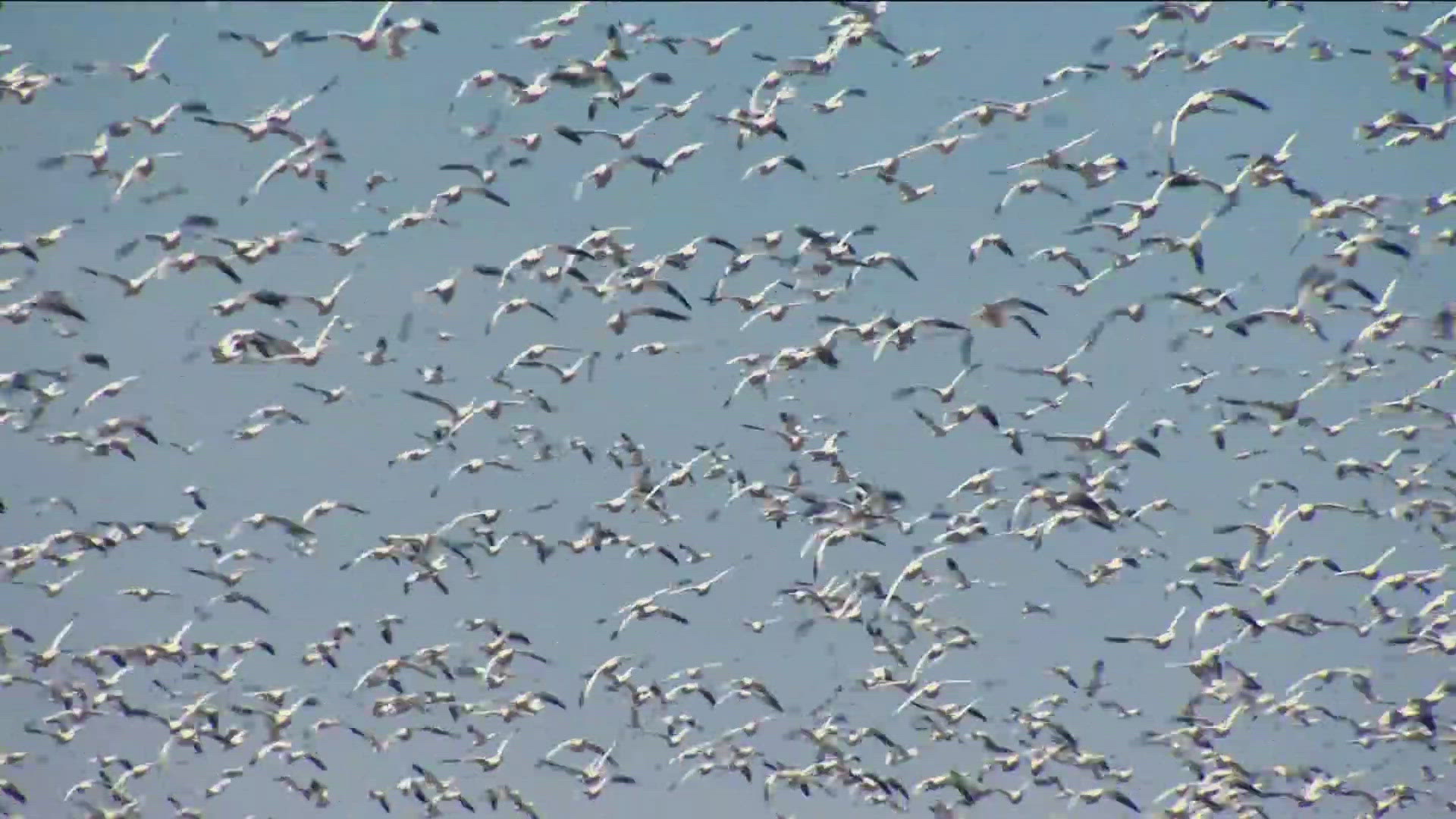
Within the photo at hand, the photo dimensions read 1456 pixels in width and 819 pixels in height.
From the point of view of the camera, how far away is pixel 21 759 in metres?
53.6

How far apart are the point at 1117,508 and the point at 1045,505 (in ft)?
6.05

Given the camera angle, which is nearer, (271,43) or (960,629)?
(271,43)

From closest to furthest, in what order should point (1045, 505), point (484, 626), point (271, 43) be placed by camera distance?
point (271, 43)
point (1045, 505)
point (484, 626)

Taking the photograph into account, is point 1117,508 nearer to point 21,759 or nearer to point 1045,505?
point 1045,505

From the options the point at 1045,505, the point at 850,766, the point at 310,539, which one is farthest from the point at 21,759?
the point at 1045,505

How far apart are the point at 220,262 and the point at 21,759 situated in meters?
16.2

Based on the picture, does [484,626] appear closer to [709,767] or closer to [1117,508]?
[709,767]

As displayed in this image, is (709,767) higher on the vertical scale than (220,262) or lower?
lower

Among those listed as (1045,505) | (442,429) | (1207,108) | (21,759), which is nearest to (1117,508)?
(1045,505)

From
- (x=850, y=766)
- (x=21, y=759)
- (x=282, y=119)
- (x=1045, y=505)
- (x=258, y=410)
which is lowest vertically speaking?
(x=850, y=766)

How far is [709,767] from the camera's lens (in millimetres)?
52156

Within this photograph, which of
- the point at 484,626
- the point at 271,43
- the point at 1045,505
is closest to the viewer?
the point at 271,43

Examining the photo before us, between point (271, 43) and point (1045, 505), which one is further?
point (1045, 505)

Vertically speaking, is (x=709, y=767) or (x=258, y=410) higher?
A: (x=258, y=410)
